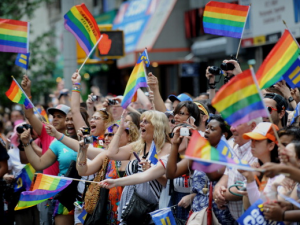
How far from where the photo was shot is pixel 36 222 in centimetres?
930

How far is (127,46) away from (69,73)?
31.2 ft

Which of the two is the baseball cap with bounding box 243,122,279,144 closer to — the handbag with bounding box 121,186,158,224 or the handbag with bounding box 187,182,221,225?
the handbag with bounding box 187,182,221,225

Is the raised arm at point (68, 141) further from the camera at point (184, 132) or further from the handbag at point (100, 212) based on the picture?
the camera at point (184, 132)

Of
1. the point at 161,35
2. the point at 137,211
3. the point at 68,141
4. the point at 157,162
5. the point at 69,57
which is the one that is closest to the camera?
the point at 137,211

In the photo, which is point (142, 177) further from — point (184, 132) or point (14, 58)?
point (14, 58)

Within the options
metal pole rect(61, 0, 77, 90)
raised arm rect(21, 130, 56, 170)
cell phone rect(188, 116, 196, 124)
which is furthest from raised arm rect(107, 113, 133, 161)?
metal pole rect(61, 0, 77, 90)

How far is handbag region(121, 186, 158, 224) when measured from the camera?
6.47 m

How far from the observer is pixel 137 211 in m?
6.48

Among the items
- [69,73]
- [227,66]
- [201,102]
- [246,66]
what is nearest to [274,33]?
[246,66]

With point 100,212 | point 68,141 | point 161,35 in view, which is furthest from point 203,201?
point 161,35

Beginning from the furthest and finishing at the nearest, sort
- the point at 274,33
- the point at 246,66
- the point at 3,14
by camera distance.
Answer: the point at 3,14 → the point at 246,66 → the point at 274,33

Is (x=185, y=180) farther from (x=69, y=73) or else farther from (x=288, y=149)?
(x=69, y=73)

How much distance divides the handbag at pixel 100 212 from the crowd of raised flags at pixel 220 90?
0.48m

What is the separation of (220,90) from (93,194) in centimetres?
312
